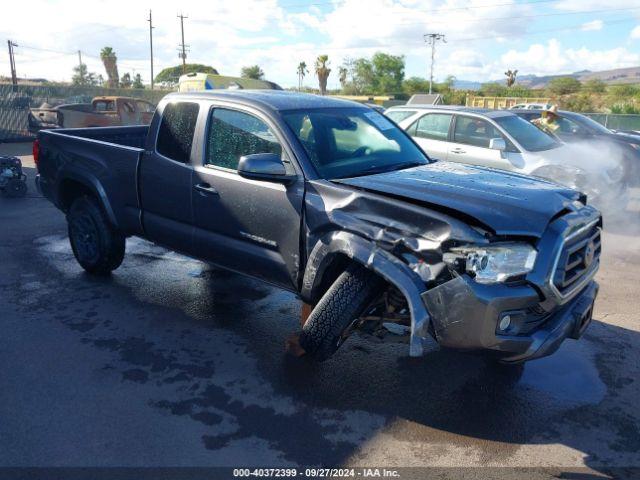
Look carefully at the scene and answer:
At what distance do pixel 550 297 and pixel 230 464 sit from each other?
6.46ft

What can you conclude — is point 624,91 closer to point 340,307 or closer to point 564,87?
point 564,87

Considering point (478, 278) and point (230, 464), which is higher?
point (478, 278)

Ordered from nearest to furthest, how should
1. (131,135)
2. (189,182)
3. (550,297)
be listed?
(550,297) < (189,182) < (131,135)

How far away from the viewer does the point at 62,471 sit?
291 centimetres

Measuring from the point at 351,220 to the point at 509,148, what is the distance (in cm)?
567

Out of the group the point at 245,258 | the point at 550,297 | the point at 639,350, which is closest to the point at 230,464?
the point at 245,258

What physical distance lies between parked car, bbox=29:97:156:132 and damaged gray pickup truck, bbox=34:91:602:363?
13.2 m

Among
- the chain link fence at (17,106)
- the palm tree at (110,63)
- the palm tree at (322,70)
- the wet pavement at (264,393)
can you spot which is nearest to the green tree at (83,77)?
the palm tree at (110,63)

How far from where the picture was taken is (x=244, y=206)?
4148 mm

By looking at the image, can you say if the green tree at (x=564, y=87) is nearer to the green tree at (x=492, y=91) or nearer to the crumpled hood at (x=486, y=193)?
the green tree at (x=492, y=91)

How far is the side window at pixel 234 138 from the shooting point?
13.8 ft

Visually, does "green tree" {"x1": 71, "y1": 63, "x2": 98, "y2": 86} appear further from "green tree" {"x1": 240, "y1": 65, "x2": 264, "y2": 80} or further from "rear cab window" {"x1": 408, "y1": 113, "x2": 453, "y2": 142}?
"rear cab window" {"x1": 408, "y1": 113, "x2": 453, "y2": 142}

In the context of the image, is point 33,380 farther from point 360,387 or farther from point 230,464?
point 360,387

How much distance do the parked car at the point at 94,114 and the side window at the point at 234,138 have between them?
14334 mm
